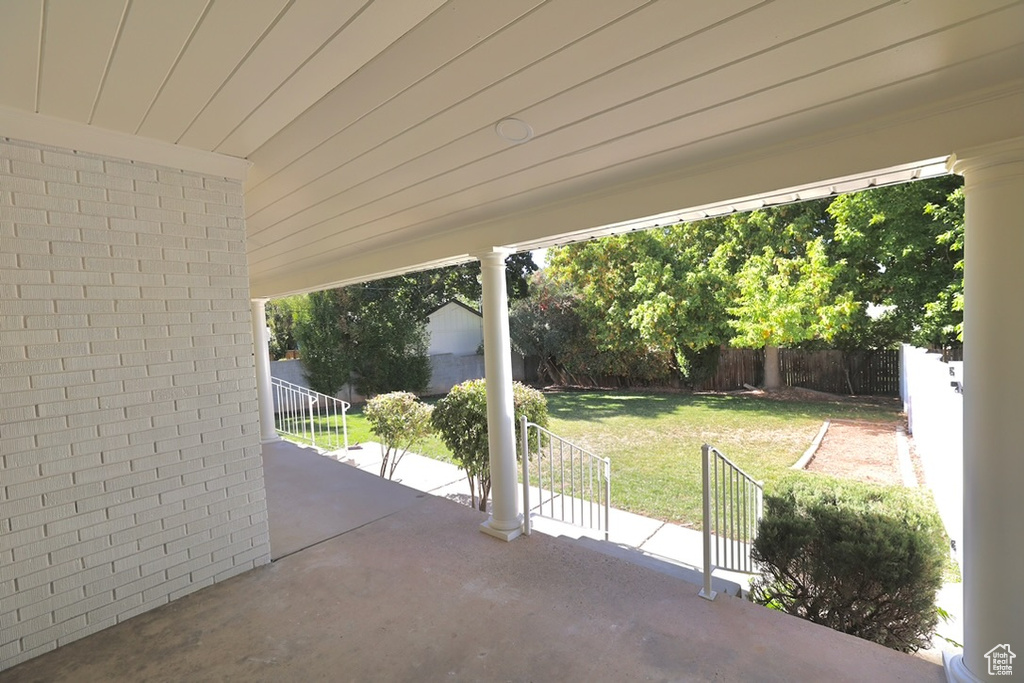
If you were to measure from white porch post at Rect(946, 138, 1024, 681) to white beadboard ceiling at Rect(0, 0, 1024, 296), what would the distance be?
0.57 feet

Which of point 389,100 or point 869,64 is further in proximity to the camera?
point 389,100

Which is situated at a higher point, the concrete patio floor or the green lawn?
the concrete patio floor

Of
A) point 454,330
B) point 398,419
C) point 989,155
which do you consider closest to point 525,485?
point 989,155

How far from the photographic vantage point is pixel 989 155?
1558 mm

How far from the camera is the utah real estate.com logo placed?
163 centimetres

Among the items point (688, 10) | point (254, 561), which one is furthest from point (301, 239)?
point (688, 10)

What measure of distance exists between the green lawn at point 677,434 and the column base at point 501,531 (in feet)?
7.01

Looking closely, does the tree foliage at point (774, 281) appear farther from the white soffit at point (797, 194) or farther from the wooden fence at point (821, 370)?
the white soffit at point (797, 194)

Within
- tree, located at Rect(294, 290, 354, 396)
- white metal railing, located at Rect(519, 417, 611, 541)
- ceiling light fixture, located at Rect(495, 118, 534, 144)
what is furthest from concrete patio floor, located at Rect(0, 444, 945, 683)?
tree, located at Rect(294, 290, 354, 396)

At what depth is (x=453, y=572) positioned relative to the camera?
2.92 meters

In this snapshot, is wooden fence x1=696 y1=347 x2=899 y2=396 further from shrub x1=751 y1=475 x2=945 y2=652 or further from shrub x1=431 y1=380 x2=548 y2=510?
shrub x1=751 y1=475 x2=945 y2=652

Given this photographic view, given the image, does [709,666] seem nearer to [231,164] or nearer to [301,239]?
[231,164]

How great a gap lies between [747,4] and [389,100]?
1244 mm

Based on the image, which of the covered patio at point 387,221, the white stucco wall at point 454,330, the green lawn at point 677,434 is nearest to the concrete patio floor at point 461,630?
the covered patio at point 387,221
